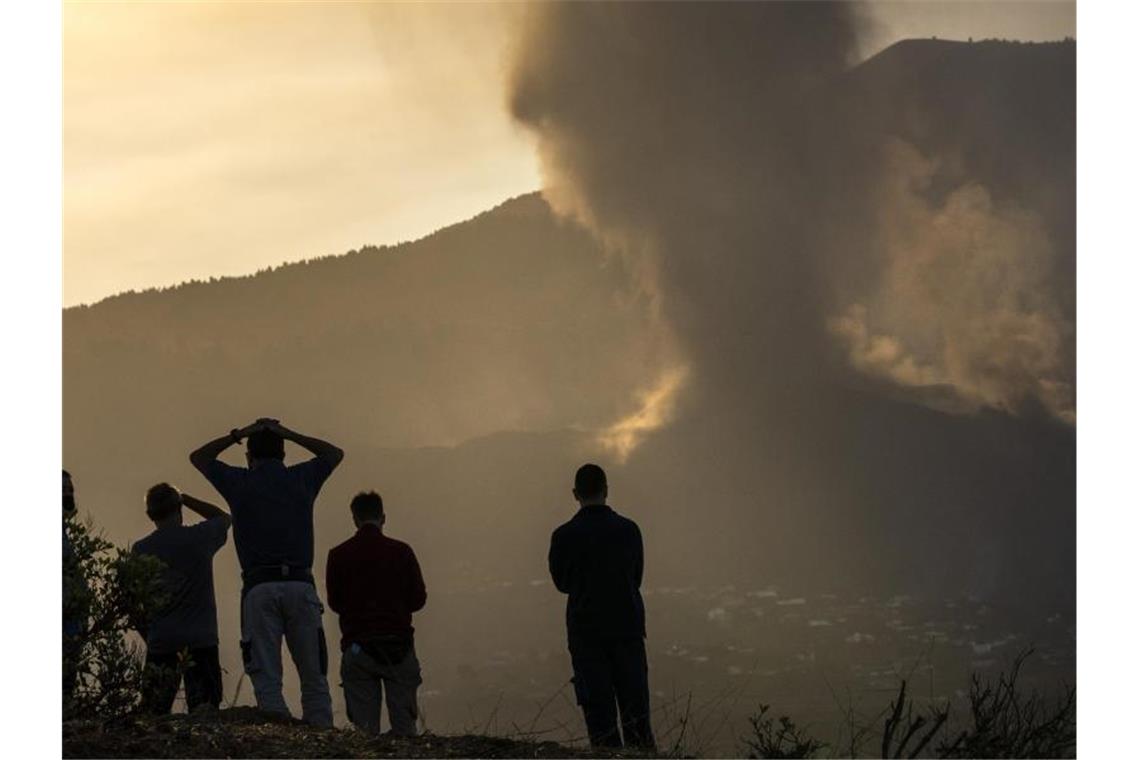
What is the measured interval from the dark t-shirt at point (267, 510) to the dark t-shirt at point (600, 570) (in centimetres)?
155

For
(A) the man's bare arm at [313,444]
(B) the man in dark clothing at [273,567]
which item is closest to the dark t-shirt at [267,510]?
(B) the man in dark clothing at [273,567]

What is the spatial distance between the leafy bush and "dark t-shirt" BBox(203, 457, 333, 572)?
914mm

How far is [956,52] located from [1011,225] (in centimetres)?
3109

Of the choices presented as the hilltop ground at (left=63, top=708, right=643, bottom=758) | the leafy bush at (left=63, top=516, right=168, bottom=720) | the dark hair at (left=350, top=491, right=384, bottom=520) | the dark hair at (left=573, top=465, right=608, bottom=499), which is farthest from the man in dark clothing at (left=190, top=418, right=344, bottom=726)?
the dark hair at (left=573, top=465, right=608, bottom=499)


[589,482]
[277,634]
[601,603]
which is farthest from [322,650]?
[589,482]

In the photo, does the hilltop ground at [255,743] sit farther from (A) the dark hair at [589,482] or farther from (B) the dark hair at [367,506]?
(A) the dark hair at [589,482]

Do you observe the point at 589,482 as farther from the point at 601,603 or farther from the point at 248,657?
the point at 248,657

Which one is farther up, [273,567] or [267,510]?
[267,510]

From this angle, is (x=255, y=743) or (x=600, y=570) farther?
(x=600, y=570)

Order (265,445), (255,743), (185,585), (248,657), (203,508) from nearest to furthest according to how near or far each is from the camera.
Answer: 1. (255,743)
2. (248,657)
3. (265,445)
4. (185,585)
5. (203,508)

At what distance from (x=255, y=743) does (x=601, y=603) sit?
2.63 meters

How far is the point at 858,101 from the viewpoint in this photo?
180750 mm

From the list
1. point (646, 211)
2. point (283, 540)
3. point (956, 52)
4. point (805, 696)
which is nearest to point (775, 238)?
point (646, 211)

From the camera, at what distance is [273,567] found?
405 inches
